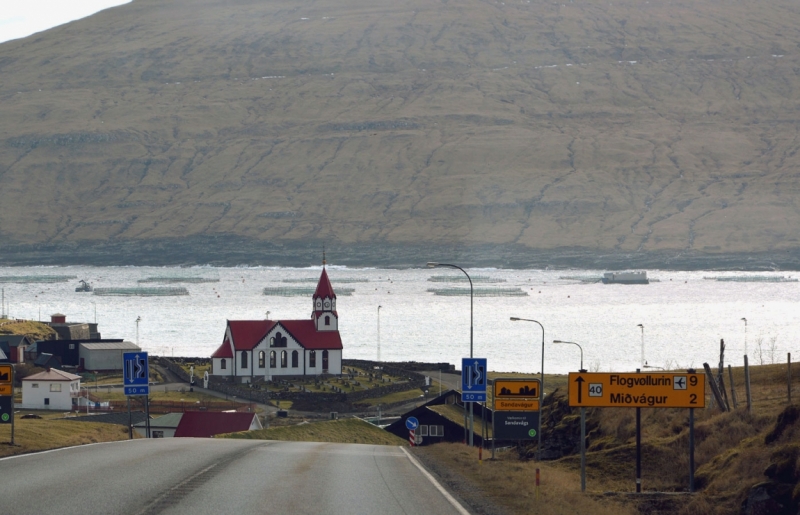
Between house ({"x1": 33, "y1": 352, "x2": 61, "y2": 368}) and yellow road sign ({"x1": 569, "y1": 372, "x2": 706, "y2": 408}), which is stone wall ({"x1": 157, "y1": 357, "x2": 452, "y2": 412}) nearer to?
house ({"x1": 33, "y1": 352, "x2": 61, "y2": 368})

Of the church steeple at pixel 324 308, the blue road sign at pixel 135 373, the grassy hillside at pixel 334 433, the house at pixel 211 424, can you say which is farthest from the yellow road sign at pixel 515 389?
the church steeple at pixel 324 308

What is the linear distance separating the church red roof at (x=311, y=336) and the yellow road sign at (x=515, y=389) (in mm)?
53934

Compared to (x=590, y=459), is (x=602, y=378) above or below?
above

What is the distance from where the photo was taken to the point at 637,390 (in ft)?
73.4

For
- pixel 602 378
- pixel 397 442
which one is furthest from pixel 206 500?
pixel 397 442

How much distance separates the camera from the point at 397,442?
52969 millimetres

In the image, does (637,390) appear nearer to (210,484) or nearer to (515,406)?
(515,406)

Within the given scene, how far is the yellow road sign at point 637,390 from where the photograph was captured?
2233 centimetres

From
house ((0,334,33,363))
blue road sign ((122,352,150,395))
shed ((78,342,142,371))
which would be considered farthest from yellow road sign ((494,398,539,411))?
house ((0,334,33,363))

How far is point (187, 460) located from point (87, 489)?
5816 mm

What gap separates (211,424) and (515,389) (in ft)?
83.6

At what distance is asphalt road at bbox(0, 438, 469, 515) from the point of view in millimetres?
17797

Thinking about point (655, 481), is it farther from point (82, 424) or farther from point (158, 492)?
point (82, 424)

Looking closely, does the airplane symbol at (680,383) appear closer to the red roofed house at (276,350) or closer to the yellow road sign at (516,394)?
the yellow road sign at (516,394)
